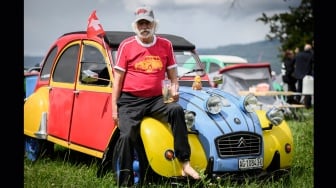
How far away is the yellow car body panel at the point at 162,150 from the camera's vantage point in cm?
445

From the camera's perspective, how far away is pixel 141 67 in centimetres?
468

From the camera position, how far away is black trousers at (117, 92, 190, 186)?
4.45 m

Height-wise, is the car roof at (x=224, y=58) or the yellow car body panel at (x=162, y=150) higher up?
the car roof at (x=224, y=58)

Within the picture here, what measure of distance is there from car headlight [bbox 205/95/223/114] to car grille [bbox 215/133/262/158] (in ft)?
0.91

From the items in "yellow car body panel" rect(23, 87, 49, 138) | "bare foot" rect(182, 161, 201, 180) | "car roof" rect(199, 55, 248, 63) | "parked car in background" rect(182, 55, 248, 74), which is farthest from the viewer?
"car roof" rect(199, 55, 248, 63)

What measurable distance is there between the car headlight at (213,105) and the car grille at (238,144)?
0.28 m

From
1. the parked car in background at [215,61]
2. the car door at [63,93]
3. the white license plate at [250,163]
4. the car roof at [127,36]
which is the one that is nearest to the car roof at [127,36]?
the car roof at [127,36]

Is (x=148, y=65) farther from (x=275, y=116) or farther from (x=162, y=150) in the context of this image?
(x=275, y=116)

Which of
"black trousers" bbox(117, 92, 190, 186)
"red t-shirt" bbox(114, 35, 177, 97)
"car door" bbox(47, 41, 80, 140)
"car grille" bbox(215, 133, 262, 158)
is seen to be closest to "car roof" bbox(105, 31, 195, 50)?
"car door" bbox(47, 41, 80, 140)

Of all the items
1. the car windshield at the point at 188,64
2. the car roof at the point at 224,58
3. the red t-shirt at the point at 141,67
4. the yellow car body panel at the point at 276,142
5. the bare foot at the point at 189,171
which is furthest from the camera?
the car roof at the point at 224,58

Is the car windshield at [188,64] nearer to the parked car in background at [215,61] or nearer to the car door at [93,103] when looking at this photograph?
the car door at [93,103]

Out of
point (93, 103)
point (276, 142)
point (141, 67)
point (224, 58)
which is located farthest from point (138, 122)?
point (224, 58)

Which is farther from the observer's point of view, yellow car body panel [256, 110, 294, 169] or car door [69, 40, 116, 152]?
car door [69, 40, 116, 152]

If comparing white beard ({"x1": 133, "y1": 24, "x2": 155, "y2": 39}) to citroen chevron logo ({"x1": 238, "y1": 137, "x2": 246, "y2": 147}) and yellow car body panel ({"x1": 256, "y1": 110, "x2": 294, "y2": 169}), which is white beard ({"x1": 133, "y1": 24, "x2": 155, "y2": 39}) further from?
yellow car body panel ({"x1": 256, "y1": 110, "x2": 294, "y2": 169})
